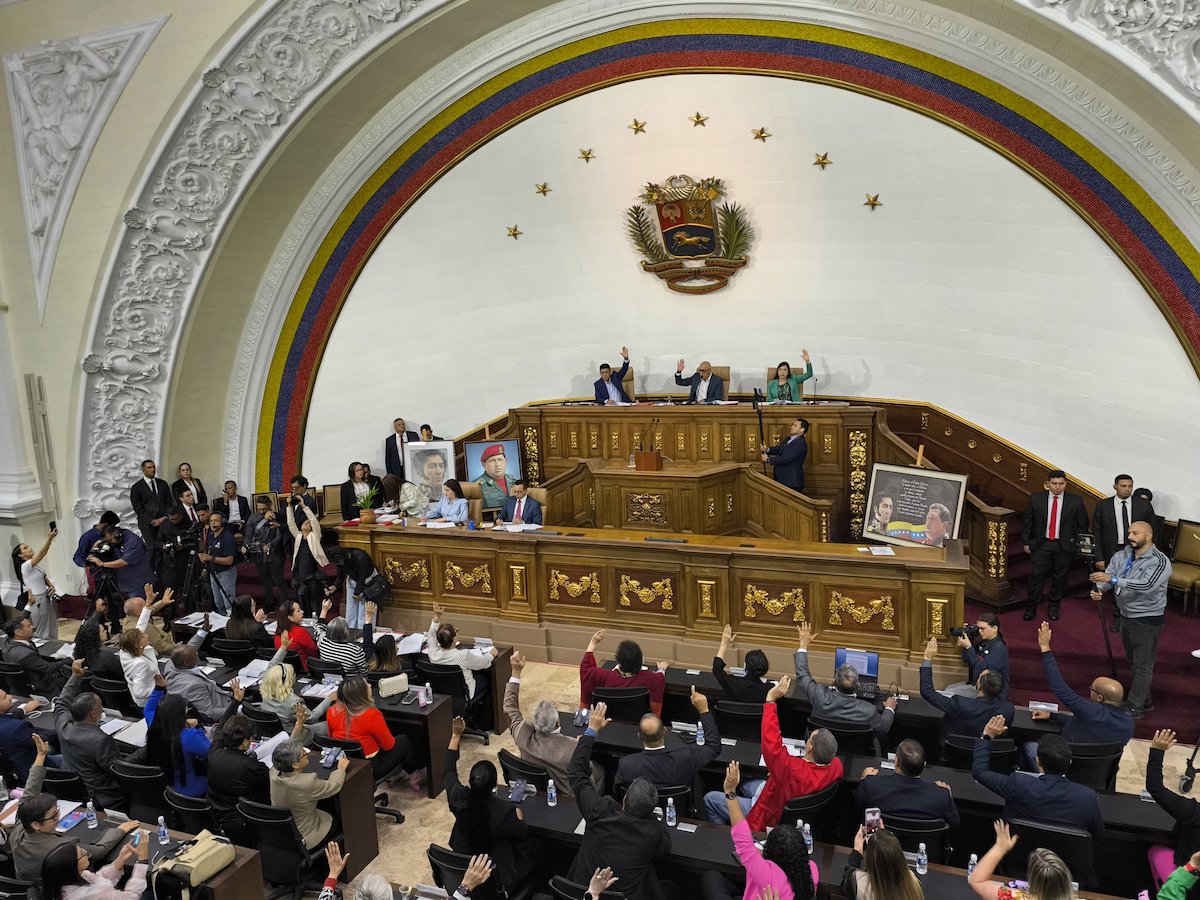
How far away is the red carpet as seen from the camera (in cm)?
648

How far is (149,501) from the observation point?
10516 millimetres

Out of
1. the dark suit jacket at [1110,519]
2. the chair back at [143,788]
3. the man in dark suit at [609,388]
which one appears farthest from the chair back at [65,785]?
the dark suit jacket at [1110,519]

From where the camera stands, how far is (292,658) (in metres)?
6.90

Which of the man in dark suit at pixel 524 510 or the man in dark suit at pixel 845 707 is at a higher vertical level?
the man in dark suit at pixel 524 510

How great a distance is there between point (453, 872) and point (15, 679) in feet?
16.6

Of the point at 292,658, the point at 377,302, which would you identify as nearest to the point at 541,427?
the point at 377,302

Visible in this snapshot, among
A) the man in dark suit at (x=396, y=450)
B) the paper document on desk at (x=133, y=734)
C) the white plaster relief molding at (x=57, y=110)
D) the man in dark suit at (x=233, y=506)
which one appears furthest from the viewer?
the man in dark suit at (x=396, y=450)

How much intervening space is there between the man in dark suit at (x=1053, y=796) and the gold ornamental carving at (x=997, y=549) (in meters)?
4.60

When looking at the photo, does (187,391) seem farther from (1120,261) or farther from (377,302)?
(1120,261)

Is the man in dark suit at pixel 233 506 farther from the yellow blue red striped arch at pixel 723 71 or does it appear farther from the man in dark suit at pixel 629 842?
the man in dark suit at pixel 629 842

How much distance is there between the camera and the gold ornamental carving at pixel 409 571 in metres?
8.72

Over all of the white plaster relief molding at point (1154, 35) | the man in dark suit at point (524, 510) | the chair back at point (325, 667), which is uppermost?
the white plaster relief molding at point (1154, 35)

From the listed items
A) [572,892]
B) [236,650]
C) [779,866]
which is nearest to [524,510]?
[236,650]

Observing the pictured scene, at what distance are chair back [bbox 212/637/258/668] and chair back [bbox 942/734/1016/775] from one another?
5132 mm
